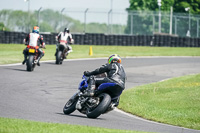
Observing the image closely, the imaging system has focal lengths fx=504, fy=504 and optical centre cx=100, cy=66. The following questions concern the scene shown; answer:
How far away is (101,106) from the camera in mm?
9781

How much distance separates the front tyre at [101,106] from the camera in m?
9.77

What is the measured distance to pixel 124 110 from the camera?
491 inches

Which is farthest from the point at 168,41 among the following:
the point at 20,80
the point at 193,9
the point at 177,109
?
the point at 193,9

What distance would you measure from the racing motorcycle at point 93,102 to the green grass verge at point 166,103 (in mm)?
1671

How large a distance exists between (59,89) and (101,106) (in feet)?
18.9

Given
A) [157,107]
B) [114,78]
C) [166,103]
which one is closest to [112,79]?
[114,78]

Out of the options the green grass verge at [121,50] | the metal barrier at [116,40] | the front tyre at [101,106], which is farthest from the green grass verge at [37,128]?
the metal barrier at [116,40]

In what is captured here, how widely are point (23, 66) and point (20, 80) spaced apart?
5.02 metres

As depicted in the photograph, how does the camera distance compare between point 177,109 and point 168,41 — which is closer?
point 177,109

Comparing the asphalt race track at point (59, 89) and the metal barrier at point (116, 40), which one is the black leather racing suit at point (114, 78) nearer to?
the asphalt race track at point (59, 89)

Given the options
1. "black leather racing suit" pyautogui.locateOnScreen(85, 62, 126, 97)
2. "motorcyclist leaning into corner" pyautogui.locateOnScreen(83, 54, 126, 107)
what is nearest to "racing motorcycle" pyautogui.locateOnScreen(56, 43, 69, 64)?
"motorcyclist leaning into corner" pyautogui.locateOnScreen(83, 54, 126, 107)

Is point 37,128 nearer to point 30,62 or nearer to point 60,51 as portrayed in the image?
point 30,62

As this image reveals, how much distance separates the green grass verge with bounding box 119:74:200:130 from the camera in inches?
440

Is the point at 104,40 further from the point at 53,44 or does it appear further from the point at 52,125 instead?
the point at 52,125
